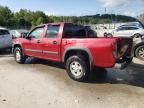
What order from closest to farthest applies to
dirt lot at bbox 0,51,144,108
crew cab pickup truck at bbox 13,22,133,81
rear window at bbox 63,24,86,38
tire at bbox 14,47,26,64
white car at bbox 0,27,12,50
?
dirt lot at bbox 0,51,144,108, crew cab pickup truck at bbox 13,22,133,81, rear window at bbox 63,24,86,38, tire at bbox 14,47,26,64, white car at bbox 0,27,12,50

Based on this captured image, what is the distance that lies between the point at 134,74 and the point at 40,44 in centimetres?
354

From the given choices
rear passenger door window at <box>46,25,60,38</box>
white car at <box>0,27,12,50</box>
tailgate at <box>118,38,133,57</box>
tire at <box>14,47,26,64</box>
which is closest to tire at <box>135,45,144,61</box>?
tailgate at <box>118,38,133,57</box>

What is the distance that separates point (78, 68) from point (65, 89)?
3.35ft

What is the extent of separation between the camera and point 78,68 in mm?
8266

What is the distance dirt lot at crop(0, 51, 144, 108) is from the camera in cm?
632

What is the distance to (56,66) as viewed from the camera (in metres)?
10.8

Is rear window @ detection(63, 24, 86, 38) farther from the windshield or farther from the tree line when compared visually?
the tree line

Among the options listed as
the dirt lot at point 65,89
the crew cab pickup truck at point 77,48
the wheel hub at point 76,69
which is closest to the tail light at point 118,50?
the crew cab pickup truck at point 77,48

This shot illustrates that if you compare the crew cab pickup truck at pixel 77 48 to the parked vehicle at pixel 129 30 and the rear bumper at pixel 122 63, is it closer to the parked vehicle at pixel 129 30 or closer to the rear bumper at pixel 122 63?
the rear bumper at pixel 122 63

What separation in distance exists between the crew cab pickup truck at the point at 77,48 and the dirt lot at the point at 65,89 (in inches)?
21.7

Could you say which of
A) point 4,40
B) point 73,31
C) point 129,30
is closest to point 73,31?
point 73,31

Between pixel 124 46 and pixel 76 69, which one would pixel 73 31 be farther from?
pixel 124 46

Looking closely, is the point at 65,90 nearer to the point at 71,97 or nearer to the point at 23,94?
the point at 71,97

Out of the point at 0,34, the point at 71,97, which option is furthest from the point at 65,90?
the point at 0,34
